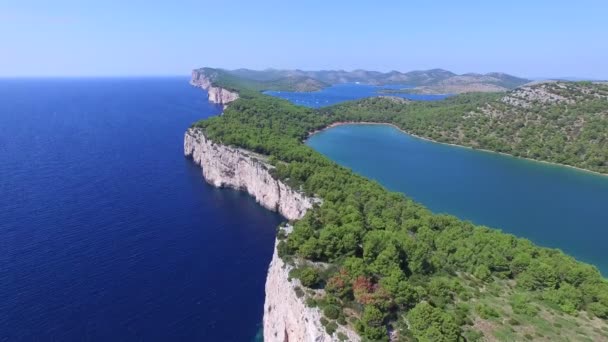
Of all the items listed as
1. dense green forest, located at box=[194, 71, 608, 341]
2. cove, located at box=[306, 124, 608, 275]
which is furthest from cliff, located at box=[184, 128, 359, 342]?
cove, located at box=[306, 124, 608, 275]

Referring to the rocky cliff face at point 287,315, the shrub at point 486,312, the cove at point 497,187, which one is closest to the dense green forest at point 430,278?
the shrub at point 486,312

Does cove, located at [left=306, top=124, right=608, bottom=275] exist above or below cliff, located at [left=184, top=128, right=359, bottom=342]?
below

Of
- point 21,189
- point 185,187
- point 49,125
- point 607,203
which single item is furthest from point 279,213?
point 49,125

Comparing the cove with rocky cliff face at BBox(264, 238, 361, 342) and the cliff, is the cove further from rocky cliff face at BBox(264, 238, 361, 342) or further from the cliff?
rocky cliff face at BBox(264, 238, 361, 342)

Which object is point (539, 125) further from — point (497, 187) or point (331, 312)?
point (331, 312)

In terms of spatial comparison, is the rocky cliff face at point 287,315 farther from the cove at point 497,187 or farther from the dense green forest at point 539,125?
the dense green forest at point 539,125

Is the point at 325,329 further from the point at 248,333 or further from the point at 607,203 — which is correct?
the point at 607,203
